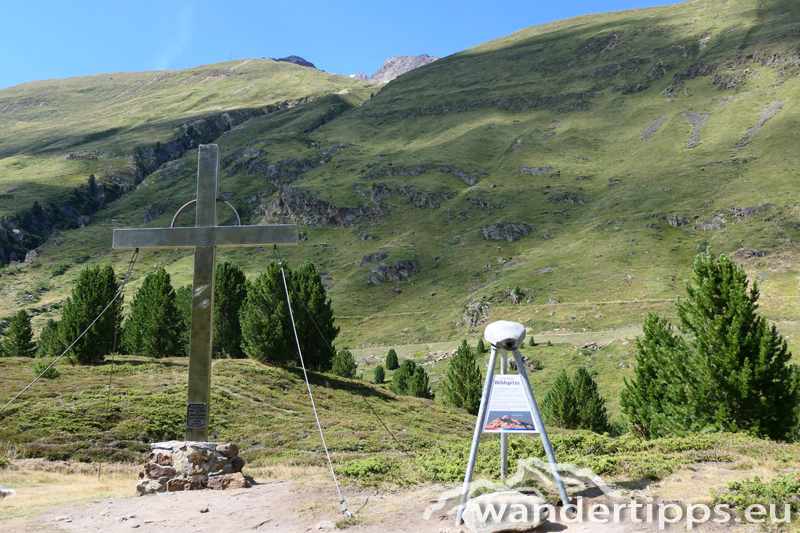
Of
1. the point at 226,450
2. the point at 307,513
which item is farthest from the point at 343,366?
the point at 307,513

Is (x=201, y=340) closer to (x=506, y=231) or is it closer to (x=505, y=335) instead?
(x=505, y=335)

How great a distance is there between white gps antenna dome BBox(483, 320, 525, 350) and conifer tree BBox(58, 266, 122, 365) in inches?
1074

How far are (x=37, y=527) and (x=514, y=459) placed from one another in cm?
791

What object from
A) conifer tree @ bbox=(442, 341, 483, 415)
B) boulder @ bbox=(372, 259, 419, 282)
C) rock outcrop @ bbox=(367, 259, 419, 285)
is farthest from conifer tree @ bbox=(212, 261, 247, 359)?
boulder @ bbox=(372, 259, 419, 282)

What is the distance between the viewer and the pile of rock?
8.80 m

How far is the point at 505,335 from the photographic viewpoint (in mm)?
6602

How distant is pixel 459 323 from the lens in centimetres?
9406

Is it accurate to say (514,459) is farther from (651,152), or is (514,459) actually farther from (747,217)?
(651,152)

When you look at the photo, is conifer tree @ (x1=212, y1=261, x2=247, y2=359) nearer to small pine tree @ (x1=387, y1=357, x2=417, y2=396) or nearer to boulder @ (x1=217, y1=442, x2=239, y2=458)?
small pine tree @ (x1=387, y1=357, x2=417, y2=396)

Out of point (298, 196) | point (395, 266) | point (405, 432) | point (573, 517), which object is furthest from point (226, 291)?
point (298, 196)

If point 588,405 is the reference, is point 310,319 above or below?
above

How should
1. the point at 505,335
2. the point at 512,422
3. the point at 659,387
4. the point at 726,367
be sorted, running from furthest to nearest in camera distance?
the point at 659,387 < the point at 726,367 < the point at 505,335 < the point at 512,422

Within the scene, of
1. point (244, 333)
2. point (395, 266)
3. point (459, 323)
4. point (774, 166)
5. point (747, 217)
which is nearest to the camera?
point (244, 333)

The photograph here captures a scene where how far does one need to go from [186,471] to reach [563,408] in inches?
1289
